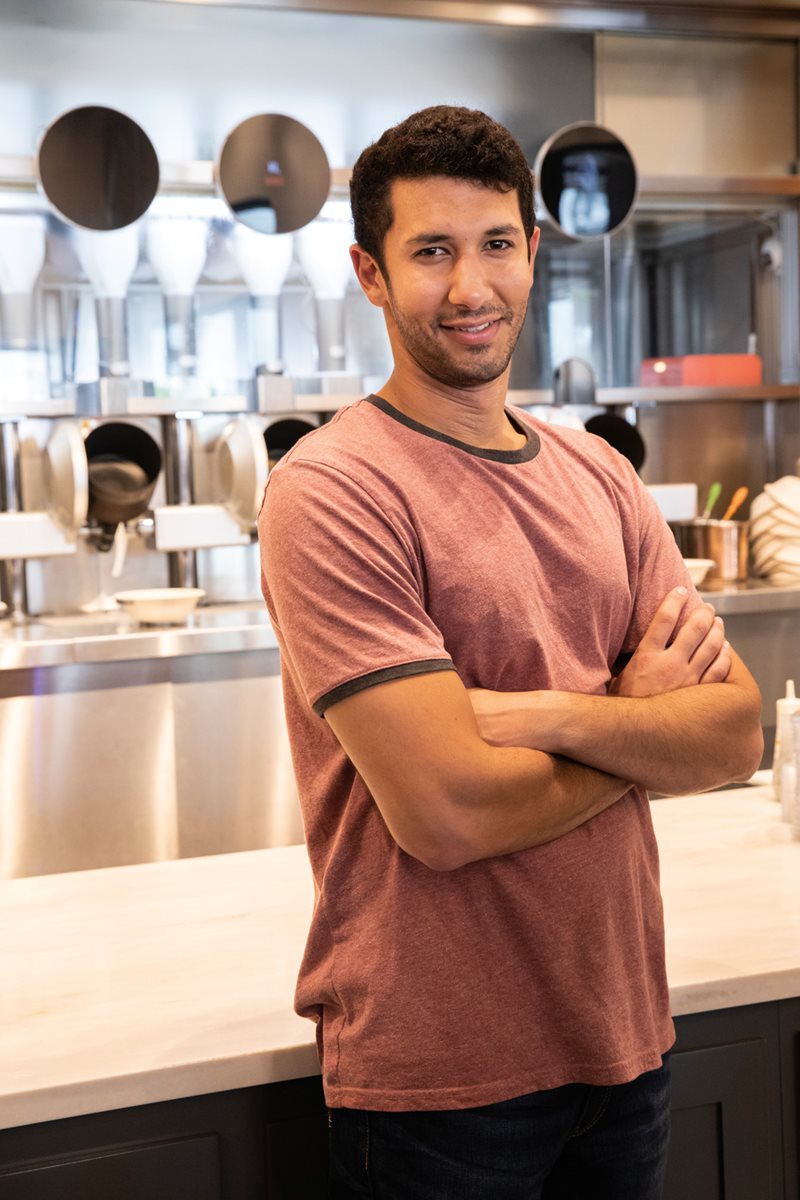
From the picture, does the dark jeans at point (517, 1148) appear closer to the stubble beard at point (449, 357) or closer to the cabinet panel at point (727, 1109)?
the cabinet panel at point (727, 1109)

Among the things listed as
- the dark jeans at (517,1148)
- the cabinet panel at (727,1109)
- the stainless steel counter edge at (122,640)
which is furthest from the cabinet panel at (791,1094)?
the stainless steel counter edge at (122,640)

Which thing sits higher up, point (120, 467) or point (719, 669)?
point (120, 467)

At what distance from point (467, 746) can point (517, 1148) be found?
1.10ft

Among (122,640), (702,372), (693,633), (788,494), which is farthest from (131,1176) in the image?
(702,372)

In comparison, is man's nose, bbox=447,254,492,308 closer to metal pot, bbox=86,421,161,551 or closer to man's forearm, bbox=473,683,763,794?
man's forearm, bbox=473,683,763,794

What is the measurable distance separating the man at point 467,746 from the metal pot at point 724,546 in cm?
286

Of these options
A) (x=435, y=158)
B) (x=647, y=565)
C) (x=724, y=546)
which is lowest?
(x=724, y=546)

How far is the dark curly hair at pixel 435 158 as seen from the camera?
1.17 metres

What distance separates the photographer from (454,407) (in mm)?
1205

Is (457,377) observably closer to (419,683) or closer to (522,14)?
(419,683)

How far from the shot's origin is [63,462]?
3414 mm

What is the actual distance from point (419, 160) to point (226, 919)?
84 cm

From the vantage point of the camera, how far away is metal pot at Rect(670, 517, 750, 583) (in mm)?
4039

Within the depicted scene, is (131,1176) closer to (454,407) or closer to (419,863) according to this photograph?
(419,863)
